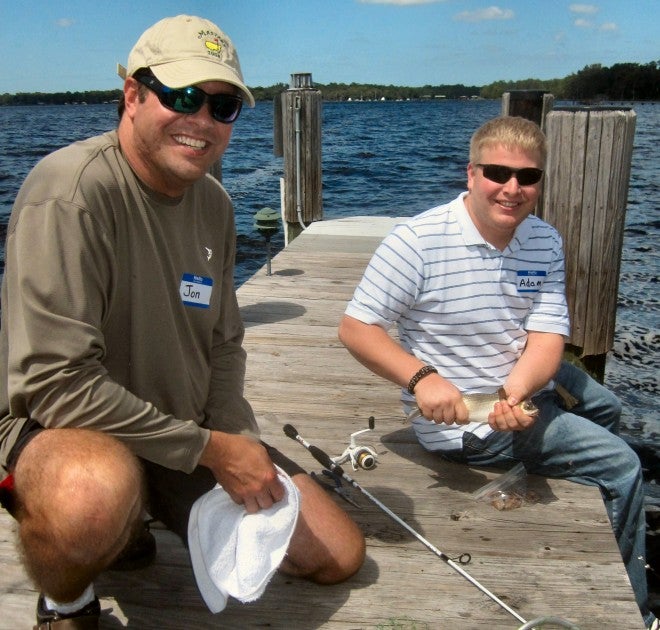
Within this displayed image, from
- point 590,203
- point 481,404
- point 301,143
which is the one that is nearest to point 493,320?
point 481,404

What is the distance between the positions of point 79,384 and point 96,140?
821mm

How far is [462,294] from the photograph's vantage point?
337 cm

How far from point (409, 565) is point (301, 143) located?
696cm

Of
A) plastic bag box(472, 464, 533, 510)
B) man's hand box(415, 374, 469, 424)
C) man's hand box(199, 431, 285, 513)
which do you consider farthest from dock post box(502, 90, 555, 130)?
man's hand box(199, 431, 285, 513)

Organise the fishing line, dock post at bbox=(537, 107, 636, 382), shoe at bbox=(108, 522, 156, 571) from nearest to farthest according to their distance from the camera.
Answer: the fishing line
shoe at bbox=(108, 522, 156, 571)
dock post at bbox=(537, 107, 636, 382)

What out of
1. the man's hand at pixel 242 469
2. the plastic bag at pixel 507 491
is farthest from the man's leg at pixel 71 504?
the plastic bag at pixel 507 491

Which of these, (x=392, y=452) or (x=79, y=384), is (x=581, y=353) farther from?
(x=79, y=384)

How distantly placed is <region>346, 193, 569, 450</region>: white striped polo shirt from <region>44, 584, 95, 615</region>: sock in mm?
1545

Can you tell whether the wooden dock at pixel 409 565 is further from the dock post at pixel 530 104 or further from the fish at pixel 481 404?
the dock post at pixel 530 104

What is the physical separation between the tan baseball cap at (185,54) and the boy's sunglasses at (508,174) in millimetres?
1121

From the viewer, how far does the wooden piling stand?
9102 millimetres

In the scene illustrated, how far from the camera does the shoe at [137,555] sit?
291cm

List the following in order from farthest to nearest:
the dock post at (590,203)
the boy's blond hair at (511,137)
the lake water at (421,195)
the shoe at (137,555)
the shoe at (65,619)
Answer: the lake water at (421,195)
the dock post at (590,203)
the boy's blond hair at (511,137)
the shoe at (137,555)
the shoe at (65,619)

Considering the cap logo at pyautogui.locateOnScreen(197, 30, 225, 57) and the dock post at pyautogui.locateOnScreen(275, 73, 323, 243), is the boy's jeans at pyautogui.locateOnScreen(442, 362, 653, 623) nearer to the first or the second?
the cap logo at pyautogui.locateOnScreen(197, 30, 225, 57)
